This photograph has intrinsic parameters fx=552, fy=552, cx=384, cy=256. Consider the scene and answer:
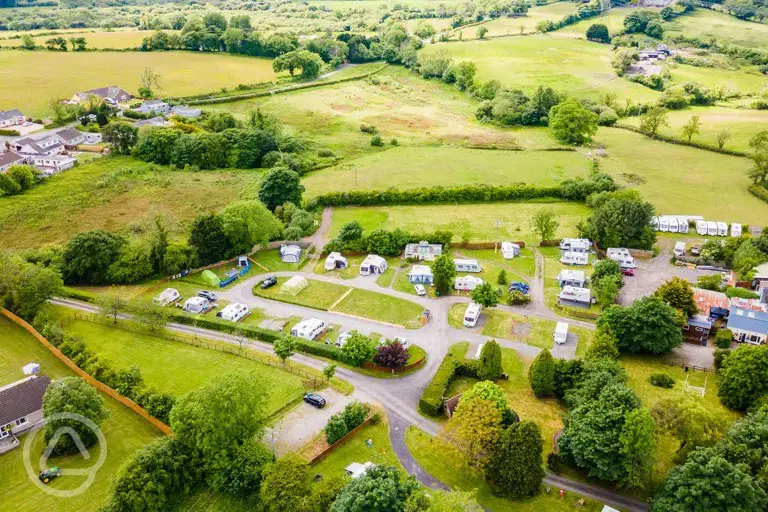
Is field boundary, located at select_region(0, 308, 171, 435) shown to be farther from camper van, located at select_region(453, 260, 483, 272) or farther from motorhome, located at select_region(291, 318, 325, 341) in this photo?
camper van, located at select_region(453, 260, 483, 272)

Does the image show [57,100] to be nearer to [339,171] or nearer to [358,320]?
[339,171]

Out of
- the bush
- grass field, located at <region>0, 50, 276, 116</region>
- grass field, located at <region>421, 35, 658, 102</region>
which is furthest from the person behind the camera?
grass field, located at <region>421, 35, 658, 102</region>

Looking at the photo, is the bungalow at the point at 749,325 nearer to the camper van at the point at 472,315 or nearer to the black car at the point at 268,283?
the camper van at the point at 472,315

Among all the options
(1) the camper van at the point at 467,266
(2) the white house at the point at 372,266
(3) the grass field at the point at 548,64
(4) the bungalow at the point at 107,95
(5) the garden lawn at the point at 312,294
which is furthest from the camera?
(3) the grass field at the point at 548,64

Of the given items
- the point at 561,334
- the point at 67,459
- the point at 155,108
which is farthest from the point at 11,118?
the point at 561,334

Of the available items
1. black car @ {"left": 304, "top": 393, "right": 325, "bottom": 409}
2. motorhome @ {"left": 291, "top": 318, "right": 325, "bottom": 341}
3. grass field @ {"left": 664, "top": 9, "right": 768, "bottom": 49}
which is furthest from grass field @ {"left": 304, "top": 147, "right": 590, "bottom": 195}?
grass field @ {"left": 664, "top": 9, "right": 768, "bottom": 49}

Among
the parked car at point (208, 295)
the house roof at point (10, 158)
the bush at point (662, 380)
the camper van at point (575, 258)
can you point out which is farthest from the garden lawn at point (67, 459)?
the house roof at point (10, 158)

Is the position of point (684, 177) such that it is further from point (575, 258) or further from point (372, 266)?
point (372, 266)
